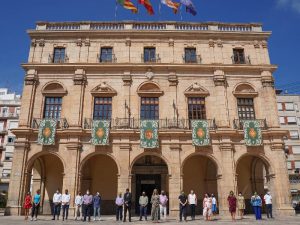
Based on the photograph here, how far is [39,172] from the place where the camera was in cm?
2408

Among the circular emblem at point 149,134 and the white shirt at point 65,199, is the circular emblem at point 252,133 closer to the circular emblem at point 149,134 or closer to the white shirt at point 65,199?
the circular emblem at point 149,134

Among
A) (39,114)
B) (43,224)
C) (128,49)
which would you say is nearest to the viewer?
(43,224)

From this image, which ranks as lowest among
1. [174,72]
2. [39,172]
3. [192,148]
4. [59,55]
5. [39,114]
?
[39,172]

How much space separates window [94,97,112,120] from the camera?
898 inches

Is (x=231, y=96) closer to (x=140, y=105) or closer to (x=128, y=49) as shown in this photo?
(x=140, y=105)

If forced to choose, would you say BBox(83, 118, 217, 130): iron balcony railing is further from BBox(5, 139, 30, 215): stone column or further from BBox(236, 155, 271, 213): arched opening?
BBox(236, 155, 271, 213): arched opening

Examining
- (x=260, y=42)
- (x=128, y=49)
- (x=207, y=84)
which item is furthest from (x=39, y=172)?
(x=260, y=42)

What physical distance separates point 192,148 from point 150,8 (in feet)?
38.4

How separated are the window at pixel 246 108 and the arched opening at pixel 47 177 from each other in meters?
15.0

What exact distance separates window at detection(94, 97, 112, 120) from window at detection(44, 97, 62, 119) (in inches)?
114

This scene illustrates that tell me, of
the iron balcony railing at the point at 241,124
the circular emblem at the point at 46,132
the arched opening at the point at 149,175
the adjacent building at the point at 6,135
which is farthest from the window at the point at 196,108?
the adjacent building at the point at 6,135

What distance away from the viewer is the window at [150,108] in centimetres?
2284

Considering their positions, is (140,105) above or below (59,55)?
below

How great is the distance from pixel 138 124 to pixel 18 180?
9.45 m
